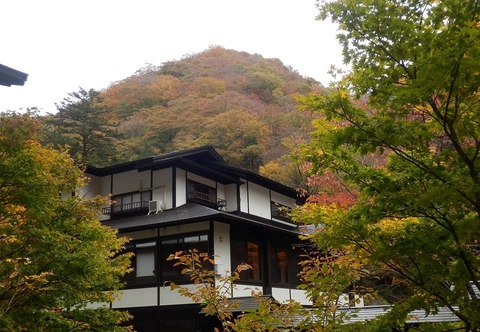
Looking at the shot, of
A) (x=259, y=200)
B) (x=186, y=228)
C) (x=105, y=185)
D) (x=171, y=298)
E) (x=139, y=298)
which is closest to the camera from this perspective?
(x=171, y=298)

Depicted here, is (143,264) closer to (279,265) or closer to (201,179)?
(201,179)

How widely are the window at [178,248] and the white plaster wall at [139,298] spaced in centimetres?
69

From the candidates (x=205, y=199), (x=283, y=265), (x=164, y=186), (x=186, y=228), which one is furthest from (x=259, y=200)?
(x=186, y=228)

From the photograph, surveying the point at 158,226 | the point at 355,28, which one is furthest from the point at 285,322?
the point at 158,226

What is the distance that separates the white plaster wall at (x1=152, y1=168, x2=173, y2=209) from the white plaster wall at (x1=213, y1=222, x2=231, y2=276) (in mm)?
2779

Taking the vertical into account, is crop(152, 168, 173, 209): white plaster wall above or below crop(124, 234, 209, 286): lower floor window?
above

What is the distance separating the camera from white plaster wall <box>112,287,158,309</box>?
18672mm

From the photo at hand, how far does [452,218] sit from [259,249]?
1666 cm

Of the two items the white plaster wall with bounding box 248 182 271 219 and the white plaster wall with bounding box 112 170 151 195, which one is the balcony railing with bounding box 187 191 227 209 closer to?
the white plaster wall with bounding box 248 182 271 219

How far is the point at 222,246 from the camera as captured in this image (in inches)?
738

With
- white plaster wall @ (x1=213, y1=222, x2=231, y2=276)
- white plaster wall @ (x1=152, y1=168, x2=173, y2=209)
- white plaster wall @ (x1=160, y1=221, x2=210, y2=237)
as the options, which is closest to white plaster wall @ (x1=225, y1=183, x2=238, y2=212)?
white plaster wall @ (x1=152, y1=168, x2=173, y2=209)

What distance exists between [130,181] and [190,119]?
21.7 meters

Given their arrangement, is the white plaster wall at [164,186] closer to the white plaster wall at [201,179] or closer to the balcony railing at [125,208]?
the balcony railing at [125,208]

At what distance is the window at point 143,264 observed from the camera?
1917 centimetres
